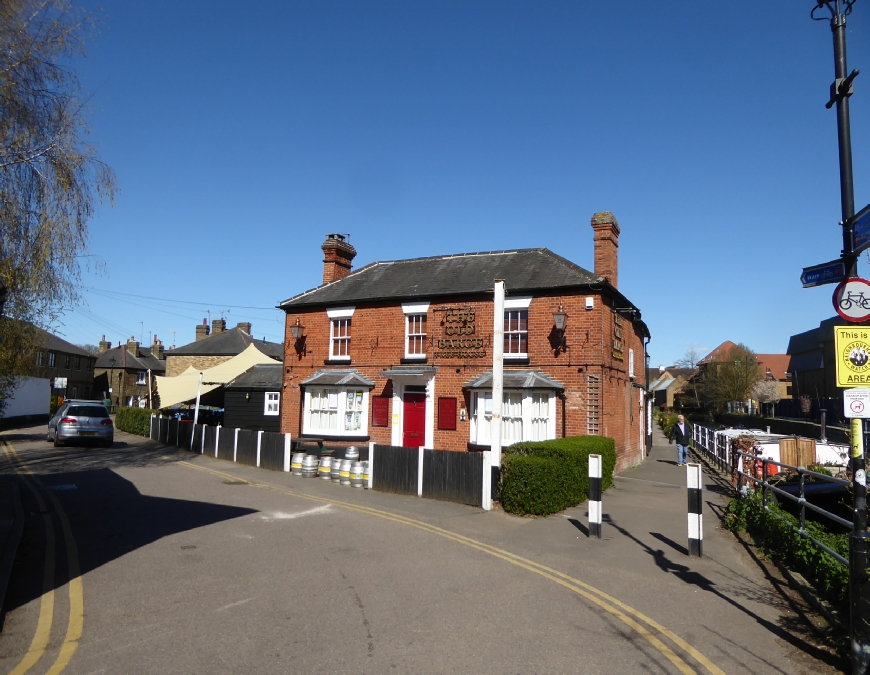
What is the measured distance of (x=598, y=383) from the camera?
17.7 meters

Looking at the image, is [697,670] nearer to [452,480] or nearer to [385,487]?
[452,480]

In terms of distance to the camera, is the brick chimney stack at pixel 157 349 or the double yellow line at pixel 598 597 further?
the brick chimney stack at pixel 157 349

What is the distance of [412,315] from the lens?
69.1 feet

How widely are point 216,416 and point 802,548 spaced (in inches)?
1218

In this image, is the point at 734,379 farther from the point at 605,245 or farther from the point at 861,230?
the point at 861,230

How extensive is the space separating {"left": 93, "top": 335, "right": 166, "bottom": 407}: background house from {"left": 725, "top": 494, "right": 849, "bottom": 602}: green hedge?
2690 inches

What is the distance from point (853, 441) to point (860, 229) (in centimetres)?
204

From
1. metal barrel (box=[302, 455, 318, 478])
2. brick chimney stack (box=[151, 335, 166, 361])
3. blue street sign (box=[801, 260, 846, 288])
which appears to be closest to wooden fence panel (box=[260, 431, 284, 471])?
metal barrel (box=[302, 455, 318, 478])

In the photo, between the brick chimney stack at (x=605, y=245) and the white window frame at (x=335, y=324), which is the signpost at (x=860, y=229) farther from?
the white window frame at (x=335, y=324)

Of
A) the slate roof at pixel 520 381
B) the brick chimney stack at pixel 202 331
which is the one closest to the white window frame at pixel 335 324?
the slate roof at pixel 520 381

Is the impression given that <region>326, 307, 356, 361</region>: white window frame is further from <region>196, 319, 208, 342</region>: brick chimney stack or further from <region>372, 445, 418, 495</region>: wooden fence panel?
<region>196, 319, 208, 342</region>: brick chimney stack

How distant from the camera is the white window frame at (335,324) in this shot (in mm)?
22422

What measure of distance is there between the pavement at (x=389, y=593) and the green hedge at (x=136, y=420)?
20.7 meters

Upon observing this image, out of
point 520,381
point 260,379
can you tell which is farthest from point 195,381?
point 520,381
